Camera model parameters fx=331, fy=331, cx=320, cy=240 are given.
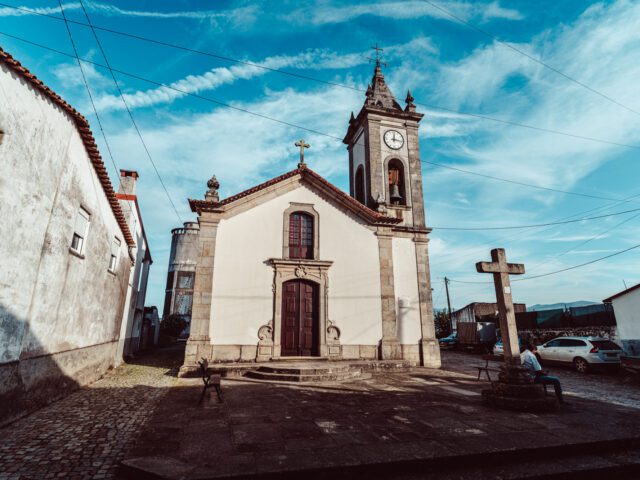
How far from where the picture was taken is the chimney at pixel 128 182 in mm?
13998

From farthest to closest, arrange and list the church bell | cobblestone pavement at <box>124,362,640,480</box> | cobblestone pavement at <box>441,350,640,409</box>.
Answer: the church bell → cobblestone pavement at <box>441,350,640,409</box> → cobblestone pavement at <box>124,362,640,480</box>

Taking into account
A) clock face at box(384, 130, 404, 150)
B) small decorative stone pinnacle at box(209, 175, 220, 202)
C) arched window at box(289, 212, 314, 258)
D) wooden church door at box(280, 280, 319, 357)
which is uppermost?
clock face at box(384, 130, 404, 150)

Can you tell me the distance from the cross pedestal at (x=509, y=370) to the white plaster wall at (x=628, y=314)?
12.5m

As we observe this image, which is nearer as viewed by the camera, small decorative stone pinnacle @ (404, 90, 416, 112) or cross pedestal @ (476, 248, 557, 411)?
cross pedestal @ (476, 248, 557, 411)

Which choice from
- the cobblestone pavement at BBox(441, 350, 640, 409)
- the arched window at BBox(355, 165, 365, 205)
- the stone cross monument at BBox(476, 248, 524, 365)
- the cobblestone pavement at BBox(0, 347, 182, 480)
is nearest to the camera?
the cobblestone pavement at BBox(0, 347, 182, 480)

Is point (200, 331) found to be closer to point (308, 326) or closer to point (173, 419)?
point (308, 326)

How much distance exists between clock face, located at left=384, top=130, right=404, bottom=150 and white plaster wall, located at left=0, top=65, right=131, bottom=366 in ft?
38.9

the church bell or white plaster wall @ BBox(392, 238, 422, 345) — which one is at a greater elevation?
A: the church bell

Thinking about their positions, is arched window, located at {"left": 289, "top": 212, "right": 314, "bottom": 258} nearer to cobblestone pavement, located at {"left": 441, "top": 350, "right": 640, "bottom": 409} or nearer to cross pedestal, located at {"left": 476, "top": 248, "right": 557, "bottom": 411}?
cross pedestal, located at {"left": 476, "top": 248, "right": 557, "bottom": 411}

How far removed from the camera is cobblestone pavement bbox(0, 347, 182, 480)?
3652mm

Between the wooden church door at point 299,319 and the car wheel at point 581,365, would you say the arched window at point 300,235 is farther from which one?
the car wheel at point 581,365

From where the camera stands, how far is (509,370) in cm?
625

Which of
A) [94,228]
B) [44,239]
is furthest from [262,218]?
[44,239]

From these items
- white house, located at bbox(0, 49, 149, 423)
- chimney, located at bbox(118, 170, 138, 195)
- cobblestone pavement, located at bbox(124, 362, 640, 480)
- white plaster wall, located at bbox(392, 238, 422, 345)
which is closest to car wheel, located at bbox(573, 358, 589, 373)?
white plaster wall, located at bbox(392, 238, 422, 345)
